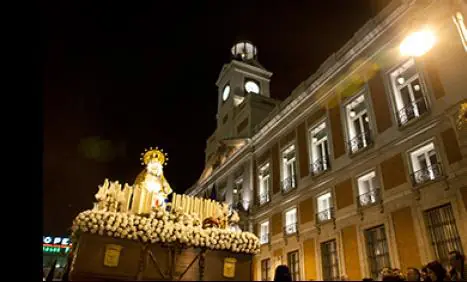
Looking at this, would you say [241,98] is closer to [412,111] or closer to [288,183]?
[288,183]

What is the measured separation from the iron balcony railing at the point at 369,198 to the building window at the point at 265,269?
7923mm

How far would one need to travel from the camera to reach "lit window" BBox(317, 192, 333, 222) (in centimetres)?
1758

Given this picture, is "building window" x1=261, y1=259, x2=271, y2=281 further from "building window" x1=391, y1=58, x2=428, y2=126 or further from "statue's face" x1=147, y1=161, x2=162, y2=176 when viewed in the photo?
"statue's face" x1=147, y1=161, x2=162, y2=176

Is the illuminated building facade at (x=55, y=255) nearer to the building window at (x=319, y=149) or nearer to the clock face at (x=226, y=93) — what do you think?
the building window at (x=319, y=149)

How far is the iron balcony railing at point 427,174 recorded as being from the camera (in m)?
12.7

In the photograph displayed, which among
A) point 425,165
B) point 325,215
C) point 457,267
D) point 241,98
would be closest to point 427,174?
point 425,165

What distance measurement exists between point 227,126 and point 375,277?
21633mm

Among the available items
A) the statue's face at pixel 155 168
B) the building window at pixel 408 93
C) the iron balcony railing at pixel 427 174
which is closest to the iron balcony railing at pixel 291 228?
the iron balcony railing at pixel 427 174

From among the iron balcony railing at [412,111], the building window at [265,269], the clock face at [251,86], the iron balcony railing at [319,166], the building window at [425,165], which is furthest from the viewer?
the clock face at [251,86]

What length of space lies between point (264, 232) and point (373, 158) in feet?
33.2

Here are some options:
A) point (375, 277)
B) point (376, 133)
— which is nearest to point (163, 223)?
point (375, 277)

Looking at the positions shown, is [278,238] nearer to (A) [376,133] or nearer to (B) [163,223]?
(A) [376,133]

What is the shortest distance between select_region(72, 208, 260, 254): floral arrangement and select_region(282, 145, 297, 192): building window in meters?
14.3

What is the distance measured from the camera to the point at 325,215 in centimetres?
1778
